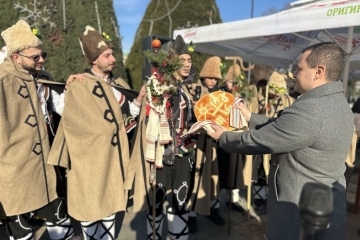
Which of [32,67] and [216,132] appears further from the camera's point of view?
[32,67]

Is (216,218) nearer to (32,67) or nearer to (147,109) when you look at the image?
(147,109)

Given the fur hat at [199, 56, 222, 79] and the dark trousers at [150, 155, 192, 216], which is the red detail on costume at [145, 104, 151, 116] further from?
the fur hat at [199, 56, 222, 79]

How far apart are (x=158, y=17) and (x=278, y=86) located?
5.38 m

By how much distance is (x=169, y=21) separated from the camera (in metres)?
8.13

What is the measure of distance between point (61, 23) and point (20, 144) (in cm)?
399

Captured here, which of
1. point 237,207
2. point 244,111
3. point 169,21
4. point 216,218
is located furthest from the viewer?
point 169,21

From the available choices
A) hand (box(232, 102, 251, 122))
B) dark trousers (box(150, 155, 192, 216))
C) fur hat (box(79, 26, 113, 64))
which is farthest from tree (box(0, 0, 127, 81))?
hand (box(232, 102, 251, 122))

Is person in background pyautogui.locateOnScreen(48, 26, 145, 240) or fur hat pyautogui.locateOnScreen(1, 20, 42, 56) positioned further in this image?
person in background pyautogui.locateOnScreen(48, 26, 145, 240)

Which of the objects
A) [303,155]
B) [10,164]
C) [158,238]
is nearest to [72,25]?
[10,164]

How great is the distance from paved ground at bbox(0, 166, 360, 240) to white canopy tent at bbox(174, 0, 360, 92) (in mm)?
2329

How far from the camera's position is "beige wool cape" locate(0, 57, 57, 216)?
2201 millimetres

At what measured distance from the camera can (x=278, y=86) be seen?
3.94 m

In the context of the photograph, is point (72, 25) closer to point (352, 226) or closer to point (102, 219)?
point (102, 219)

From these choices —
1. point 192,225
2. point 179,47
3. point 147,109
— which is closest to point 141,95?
point 147,109
